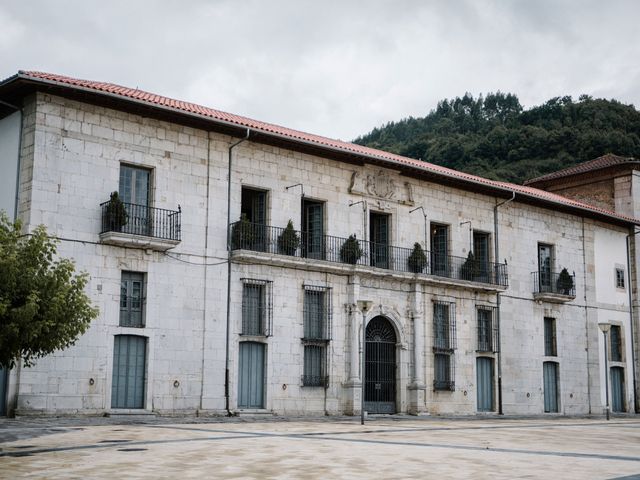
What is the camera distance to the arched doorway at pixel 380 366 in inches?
1097

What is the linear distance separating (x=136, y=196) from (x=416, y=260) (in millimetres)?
10265

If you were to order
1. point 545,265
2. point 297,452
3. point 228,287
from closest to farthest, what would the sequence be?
point 297,452 → point 228,287 → point 545,265

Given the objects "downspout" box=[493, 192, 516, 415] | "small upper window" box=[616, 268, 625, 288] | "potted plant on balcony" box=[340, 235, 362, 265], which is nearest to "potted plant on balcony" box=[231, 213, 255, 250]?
"potted plant on balcony" box=[340, 235, 362, 265]

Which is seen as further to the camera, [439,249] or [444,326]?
[439,249]

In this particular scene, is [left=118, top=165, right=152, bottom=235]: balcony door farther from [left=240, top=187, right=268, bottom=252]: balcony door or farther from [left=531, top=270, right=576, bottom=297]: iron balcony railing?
[left=531, top=270, right=576, bottom=297]: iron balcony railing

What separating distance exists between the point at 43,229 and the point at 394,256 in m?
15.9

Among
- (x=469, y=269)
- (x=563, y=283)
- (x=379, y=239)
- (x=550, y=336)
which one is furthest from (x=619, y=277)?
(x=379, y=239)

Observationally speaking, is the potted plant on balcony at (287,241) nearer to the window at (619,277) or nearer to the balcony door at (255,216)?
the balcony door at (255,216)

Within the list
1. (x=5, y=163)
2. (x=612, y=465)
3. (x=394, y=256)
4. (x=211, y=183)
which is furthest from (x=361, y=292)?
(x=612, y=465)

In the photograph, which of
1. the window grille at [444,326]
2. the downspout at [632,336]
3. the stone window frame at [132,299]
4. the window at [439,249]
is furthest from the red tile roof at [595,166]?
the stone window frame at [132,299]

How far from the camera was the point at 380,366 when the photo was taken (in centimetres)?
2828

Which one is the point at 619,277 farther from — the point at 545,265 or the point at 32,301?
the point at 32,301

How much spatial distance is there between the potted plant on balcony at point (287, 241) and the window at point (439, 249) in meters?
6.68

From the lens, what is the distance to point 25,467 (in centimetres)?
1075
